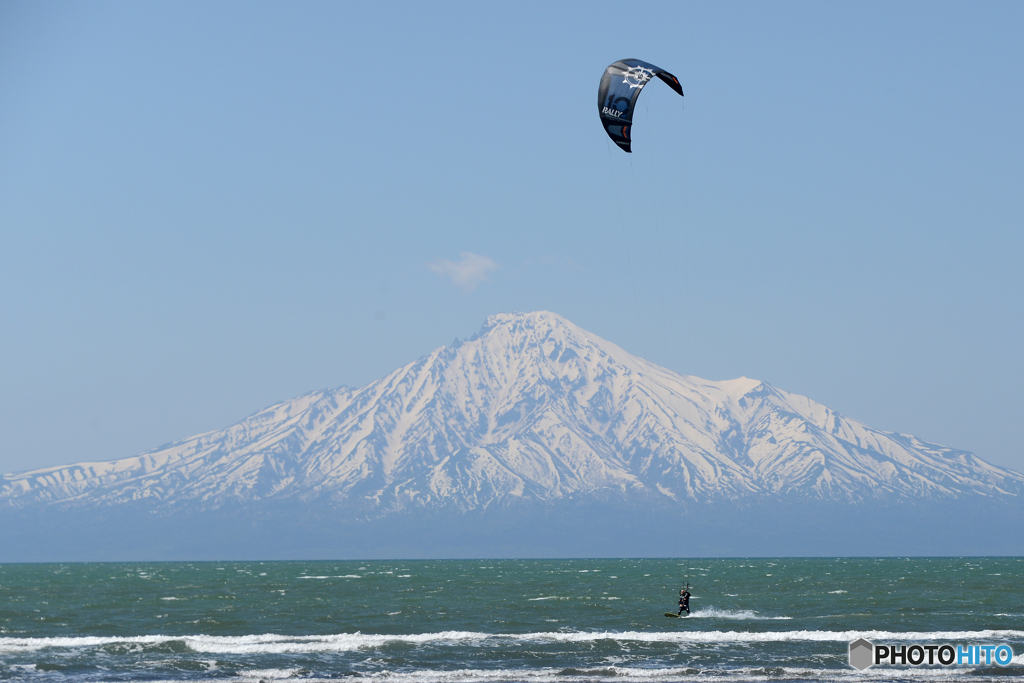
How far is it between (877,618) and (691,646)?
46.8 feet

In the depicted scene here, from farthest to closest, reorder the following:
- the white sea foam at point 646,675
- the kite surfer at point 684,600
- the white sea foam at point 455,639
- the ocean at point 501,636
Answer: the kite surfer at point 684,600 → the white sea foam at point 455,639 → the ocean at point 501,636 → the white sea foam at point 646,675

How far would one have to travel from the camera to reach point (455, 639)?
45938mm

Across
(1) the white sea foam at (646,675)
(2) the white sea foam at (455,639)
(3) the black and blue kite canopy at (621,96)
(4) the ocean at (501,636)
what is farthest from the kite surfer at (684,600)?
(3) the black and blue kite canopy at (621,96)

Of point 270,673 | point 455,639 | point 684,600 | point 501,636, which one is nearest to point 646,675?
point 501,636

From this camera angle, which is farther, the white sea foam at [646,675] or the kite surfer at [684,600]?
the kite surfer at [684,600]

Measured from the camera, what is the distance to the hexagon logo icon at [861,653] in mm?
37688

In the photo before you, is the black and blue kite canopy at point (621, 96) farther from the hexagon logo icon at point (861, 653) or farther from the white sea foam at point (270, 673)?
the white sea foam at point (270, 673)

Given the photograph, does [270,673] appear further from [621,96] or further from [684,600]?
[621,96]

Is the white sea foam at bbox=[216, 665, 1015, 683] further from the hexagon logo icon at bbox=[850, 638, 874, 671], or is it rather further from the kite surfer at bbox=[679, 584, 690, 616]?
the kite surfer at bbox=[679, 584, 690, 616]

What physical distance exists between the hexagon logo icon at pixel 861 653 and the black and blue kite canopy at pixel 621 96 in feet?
63.4

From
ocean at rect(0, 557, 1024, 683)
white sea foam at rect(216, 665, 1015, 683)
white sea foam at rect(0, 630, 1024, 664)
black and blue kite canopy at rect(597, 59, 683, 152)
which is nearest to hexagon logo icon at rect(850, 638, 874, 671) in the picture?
ocean at rect(0, 557, 1024, 683)

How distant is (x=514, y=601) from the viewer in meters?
67.5

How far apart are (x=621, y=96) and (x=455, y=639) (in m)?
23.0

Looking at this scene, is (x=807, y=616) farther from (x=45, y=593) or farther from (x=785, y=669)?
(x=45, y=593)
